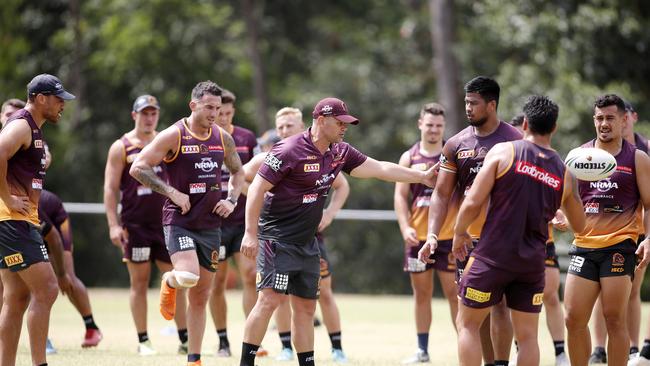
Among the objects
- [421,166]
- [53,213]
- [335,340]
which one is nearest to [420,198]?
[421,166]

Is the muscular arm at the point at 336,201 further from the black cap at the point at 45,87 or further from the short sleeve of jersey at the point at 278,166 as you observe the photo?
the black cap at the point at 45,87

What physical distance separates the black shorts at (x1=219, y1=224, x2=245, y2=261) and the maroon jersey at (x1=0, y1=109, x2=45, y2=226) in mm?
3090

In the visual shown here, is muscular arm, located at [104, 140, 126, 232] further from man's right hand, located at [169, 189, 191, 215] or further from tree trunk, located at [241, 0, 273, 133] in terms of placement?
tree trunk, located at [241, 0, 273, 133]

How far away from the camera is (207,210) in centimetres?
890

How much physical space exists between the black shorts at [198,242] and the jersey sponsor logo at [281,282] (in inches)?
39.1

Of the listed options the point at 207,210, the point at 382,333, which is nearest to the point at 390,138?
the point at 382,333

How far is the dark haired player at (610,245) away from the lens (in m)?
8.09

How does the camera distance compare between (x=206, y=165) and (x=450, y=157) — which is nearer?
(x=450, y=157)

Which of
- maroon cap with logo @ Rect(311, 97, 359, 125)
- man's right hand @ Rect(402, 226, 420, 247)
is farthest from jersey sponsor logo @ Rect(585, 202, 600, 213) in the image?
man's right hand @ Rect(402, 226, 420, 247)

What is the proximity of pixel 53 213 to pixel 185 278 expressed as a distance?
3.30m

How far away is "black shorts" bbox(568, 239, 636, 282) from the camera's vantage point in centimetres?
818

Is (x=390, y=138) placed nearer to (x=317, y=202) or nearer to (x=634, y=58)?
(x=634, y=58)

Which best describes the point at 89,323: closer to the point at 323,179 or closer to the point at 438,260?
the point at 438,260

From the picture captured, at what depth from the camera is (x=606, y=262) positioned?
8203 mm
